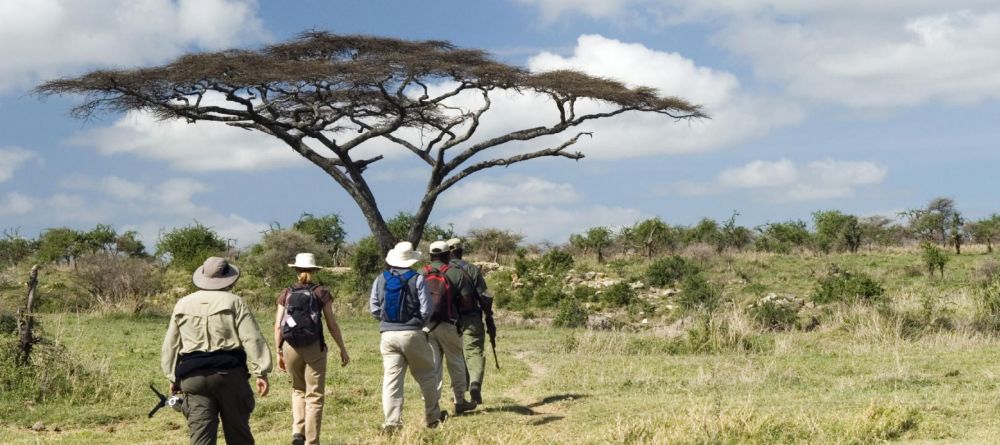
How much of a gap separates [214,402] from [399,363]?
235 centimetres

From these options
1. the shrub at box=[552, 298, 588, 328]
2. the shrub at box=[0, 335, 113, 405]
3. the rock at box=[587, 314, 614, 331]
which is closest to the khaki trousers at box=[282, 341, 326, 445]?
the shrub at box=[0, 335, 113, 405]

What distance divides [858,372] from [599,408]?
4564mm

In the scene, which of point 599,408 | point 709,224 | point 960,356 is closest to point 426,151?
point 960,356

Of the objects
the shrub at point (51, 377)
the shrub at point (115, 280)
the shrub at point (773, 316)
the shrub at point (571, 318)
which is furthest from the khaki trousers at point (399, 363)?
the shrub at point (115, 280)

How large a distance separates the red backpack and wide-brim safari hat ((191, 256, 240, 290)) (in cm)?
273

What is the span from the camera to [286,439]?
32.7 feet

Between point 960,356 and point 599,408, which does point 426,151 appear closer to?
point 960,356

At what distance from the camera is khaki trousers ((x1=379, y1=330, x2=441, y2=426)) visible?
9.41 meters

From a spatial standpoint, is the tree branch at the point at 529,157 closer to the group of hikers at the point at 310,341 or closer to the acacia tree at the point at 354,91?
the acacia tree at the point at 354,91

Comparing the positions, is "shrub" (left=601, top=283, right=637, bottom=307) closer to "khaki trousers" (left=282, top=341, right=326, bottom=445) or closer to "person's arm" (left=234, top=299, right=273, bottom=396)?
"khaki trousers" (left=282, top=341, right=326, bottom=445)

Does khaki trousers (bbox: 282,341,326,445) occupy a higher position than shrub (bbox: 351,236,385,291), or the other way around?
shrub (bbox: 351,236,385,291)

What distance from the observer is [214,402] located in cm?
742

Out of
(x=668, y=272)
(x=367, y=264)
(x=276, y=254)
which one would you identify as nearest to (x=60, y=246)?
(x=276, y=254)

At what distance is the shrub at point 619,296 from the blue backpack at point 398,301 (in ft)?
61.6
